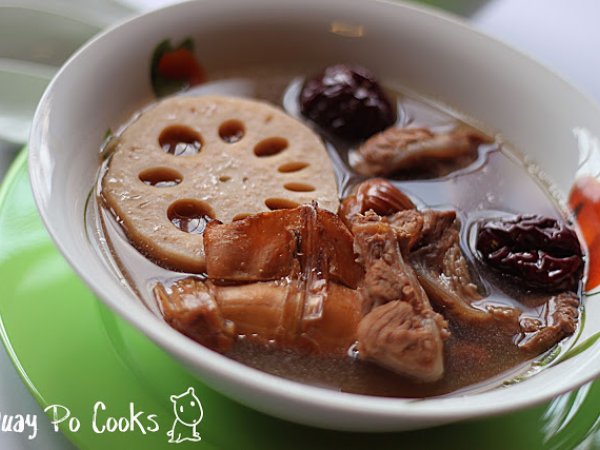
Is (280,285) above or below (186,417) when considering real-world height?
above

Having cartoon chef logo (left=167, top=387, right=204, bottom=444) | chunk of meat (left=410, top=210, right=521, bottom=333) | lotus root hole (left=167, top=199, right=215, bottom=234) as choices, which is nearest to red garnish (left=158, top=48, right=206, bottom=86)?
lotus root hole (left=167, top=199, right=215, bottom=234)

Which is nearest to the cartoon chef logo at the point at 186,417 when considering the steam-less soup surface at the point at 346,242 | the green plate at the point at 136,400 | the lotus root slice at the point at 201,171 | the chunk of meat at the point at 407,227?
the green plate at the point at 136,400

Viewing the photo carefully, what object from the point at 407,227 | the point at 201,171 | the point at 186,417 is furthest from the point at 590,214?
the point at 186,417

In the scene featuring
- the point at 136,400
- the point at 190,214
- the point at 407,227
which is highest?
the point at 407,227

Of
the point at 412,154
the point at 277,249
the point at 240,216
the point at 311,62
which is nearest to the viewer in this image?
the point at 277,249

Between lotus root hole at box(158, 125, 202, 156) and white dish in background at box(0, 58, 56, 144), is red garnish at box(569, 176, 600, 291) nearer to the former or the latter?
lotus root hole at box(158, 125, 202, 156)

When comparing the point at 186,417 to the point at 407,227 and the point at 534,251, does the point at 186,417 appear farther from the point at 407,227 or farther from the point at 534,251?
the point at 534,251
